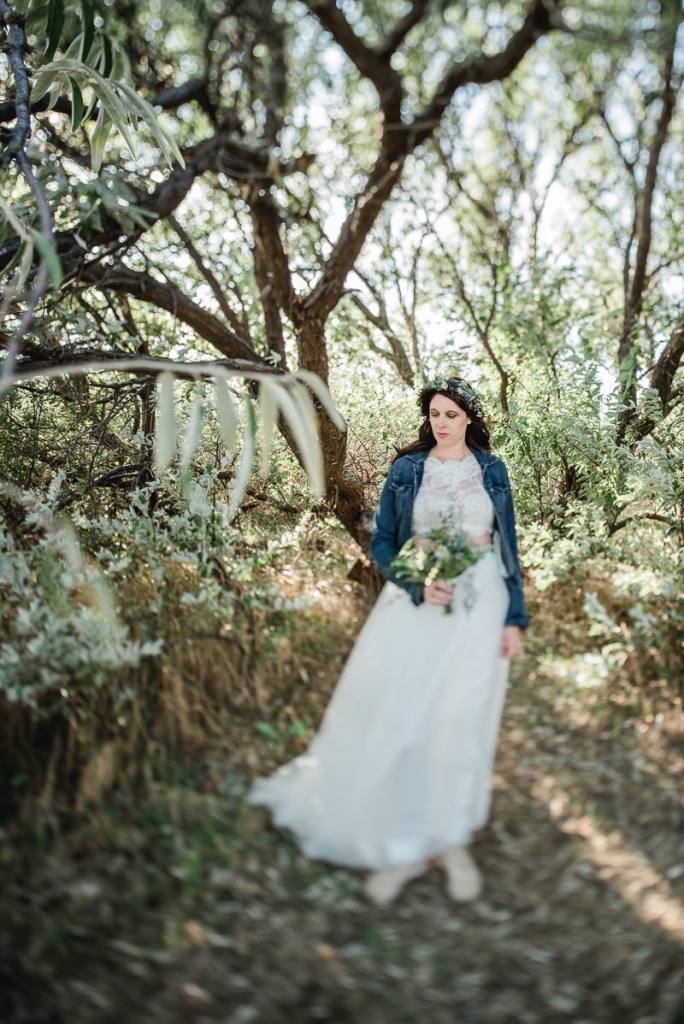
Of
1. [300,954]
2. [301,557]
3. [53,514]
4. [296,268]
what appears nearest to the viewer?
[300,954]

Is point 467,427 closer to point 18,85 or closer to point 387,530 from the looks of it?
point 387,530

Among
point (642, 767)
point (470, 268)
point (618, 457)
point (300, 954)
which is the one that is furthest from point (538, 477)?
point (470, 268)

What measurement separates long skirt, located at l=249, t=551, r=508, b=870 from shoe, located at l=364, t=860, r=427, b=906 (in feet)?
0.08

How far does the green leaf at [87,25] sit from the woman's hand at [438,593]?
9.13ft

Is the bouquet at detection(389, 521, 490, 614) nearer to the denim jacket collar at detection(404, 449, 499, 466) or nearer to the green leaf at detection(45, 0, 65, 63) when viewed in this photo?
the denim jacket collar at detection(404, 449, 499, 466)

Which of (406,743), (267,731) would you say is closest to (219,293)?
(267,731)

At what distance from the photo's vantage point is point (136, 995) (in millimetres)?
1778

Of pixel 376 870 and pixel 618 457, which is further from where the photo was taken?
pixel 618 457

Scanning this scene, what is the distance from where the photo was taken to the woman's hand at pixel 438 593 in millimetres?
2613

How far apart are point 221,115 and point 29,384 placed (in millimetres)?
2619

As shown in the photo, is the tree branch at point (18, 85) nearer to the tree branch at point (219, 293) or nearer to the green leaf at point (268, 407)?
the green leaf at point (268, 407)

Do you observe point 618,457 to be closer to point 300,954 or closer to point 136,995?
point 300,954

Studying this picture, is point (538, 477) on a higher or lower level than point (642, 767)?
higher

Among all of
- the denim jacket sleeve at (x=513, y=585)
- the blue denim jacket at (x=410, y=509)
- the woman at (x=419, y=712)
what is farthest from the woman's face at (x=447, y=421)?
the denim jacket sleeve at (x=513, y=585)
